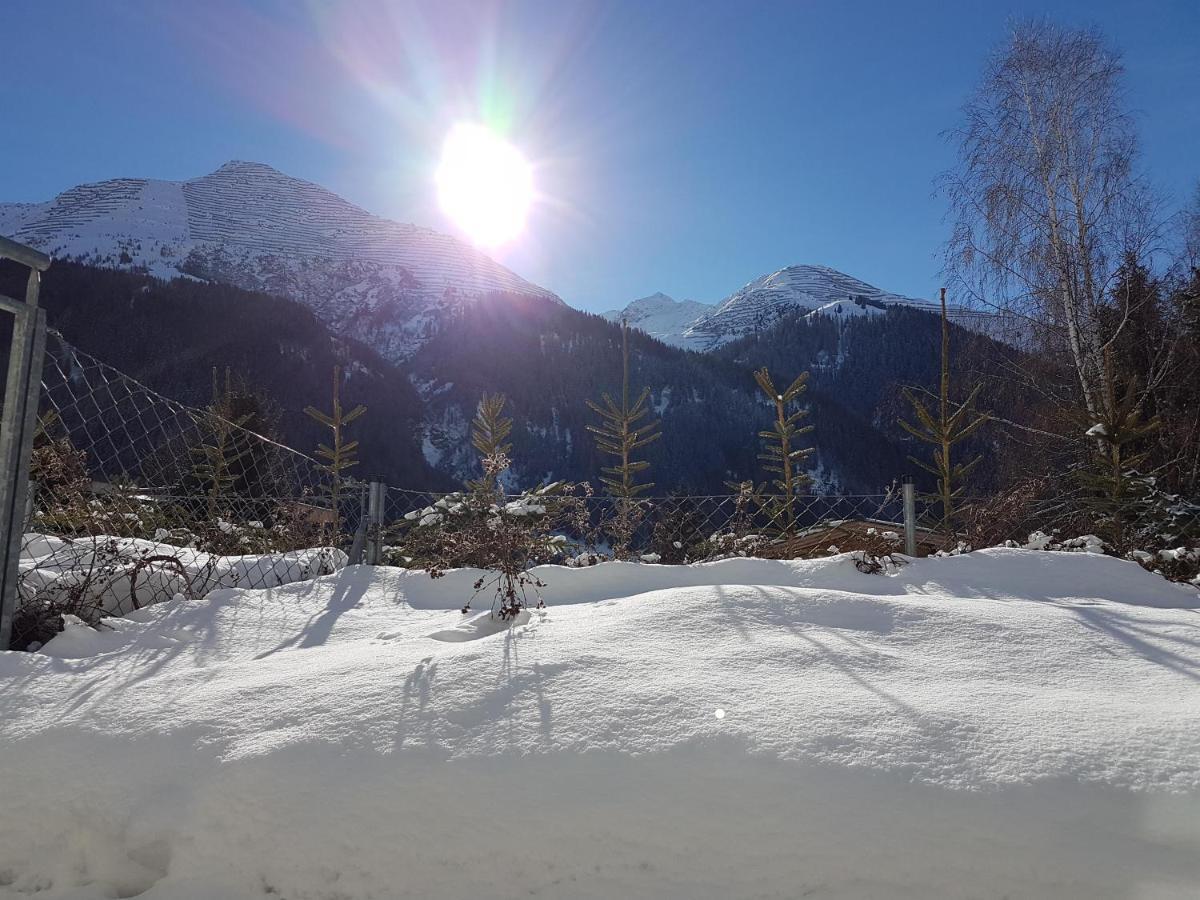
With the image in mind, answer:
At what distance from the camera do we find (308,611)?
320cm

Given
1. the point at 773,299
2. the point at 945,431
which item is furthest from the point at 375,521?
the point at 773,299

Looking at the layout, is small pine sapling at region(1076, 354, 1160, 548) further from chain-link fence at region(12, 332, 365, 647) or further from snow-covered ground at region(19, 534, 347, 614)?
snow-covered ground at region(19, 534, 347, 614)

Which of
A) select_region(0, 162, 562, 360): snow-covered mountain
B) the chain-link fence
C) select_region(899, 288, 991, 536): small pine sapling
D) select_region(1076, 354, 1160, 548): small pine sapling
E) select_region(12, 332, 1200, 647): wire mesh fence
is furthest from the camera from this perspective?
select_region(0, 162, 562, 360): snow-covered mountain

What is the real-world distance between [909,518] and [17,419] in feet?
15.8

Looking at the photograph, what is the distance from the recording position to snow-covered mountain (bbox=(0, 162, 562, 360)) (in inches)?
3570

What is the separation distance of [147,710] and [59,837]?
1.28 ft

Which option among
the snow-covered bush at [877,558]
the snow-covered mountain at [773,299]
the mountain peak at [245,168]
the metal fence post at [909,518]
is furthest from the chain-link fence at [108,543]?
the mountain peak at [245,168]

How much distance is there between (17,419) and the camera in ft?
8.38

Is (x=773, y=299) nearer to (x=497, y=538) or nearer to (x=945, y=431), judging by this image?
(x=945, y=431)

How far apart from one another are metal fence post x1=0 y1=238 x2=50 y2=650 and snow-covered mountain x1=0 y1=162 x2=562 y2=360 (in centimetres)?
7103

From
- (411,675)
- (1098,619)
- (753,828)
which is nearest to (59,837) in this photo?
(411,675)

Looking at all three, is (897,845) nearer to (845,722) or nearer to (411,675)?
(845,722)

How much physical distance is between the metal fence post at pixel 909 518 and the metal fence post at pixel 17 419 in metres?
4.74

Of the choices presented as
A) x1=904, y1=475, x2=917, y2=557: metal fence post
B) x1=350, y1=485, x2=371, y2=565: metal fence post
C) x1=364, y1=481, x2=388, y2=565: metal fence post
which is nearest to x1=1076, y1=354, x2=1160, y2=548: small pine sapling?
x1=904, y1=475, x2=917, y2=557: metal fence post
